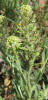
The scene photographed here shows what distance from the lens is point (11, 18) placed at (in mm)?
1722

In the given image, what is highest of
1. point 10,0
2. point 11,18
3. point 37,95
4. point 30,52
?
point 10,0

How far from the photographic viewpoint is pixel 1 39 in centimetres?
138

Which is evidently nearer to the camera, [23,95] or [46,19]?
[23,95]

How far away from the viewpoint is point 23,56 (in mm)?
1424

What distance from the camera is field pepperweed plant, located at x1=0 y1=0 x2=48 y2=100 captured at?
3.68 feet

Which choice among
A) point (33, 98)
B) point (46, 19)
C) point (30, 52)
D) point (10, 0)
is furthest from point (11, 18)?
point (33, 98)

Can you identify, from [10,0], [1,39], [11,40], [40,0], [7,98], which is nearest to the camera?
[11,40]

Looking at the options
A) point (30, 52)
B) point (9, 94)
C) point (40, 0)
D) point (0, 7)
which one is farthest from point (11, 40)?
point (40, 0)

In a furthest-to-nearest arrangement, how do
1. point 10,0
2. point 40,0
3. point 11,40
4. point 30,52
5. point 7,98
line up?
point 40,0, point 10,0, point 7,98, point 30,52, point 11,40

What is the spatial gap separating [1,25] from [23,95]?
49cm

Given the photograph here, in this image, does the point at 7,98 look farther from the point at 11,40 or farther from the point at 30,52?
the point at 11,40

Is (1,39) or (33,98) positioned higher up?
(1,39)

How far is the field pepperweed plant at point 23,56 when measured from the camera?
1.12 metres

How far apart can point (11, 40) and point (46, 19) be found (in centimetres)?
62
